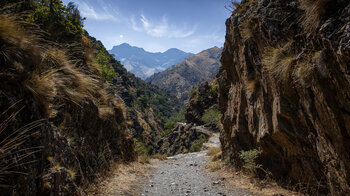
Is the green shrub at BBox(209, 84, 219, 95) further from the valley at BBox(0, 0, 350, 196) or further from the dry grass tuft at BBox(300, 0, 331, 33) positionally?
the dry grass tuft at BBox(300, 0, 331, 33)

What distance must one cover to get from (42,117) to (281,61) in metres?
4.43

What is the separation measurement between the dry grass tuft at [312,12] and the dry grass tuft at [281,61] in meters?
0.47

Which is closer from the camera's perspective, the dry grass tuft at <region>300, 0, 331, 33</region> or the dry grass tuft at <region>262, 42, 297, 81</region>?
the dry grass tuft at <region>300, 0, 331, 33</region>

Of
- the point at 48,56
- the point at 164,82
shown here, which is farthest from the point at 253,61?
the point at 164,82

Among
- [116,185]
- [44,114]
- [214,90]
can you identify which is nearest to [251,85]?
[116,185]

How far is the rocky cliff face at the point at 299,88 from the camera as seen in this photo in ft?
9.23

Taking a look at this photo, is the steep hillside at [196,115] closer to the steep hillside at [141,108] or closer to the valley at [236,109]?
the steep hillside at [141,108]

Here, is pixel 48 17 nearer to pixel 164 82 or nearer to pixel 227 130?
pixel 227 130

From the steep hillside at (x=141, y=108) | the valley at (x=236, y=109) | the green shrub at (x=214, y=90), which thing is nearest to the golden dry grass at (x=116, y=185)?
the valley at (x=236, y=109)

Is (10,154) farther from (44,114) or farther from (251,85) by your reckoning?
(251,85)

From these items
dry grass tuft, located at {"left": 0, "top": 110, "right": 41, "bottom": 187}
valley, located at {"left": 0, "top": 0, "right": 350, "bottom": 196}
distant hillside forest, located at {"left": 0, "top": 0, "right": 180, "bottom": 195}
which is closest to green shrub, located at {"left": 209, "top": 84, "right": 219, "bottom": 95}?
valley, located at {"left": 0, "top": 0, "right": 350, "bottom": 196}

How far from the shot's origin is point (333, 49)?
8.82 ft

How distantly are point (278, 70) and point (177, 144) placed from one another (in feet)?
110

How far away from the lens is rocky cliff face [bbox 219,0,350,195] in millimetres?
2812
